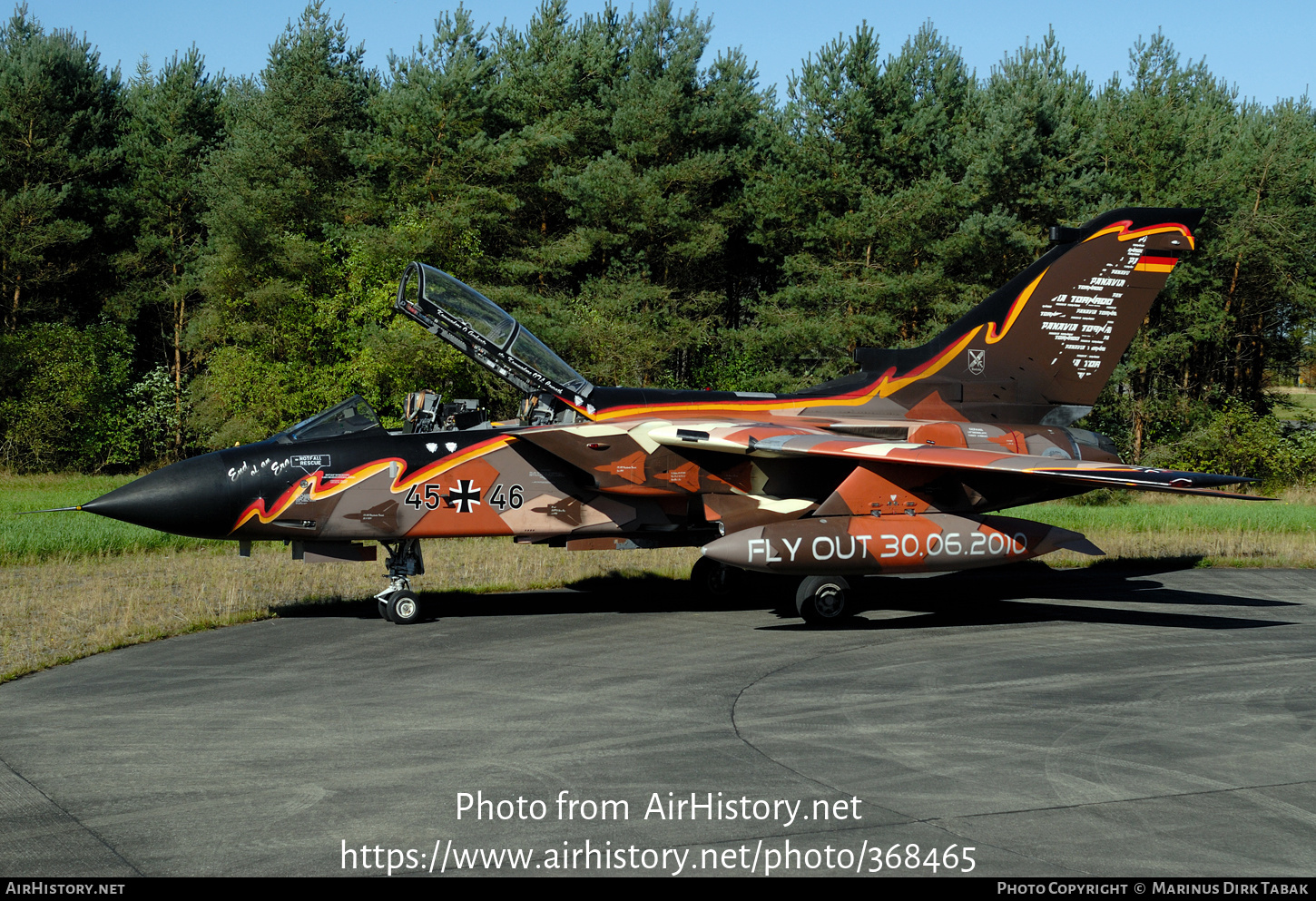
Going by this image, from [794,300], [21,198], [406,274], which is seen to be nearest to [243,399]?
[21,198]

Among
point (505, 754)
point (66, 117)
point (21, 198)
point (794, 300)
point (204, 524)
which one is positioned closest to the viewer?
point (505, 754)

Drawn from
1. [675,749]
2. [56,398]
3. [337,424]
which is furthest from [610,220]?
[675,749]

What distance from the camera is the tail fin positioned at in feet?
44.5

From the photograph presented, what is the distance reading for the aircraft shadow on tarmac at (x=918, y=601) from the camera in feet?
38.8

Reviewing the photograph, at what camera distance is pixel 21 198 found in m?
33.9

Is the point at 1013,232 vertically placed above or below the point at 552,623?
above

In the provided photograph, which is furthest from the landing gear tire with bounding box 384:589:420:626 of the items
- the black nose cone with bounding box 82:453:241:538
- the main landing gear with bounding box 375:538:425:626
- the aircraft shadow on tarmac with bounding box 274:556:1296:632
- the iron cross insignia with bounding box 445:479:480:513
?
the black nose cone with bounding box 82:453:241:538

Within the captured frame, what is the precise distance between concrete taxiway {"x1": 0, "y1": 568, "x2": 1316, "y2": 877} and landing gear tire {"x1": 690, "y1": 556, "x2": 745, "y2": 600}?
225 cm

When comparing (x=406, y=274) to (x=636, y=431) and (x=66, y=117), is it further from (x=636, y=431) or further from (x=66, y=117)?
(x=66, y=117)

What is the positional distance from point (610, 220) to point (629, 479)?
72.8 feet

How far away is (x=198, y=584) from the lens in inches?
547

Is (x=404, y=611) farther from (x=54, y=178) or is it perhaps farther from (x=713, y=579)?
(x=54, y=178)

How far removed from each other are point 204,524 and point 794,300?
22834 millimetres
